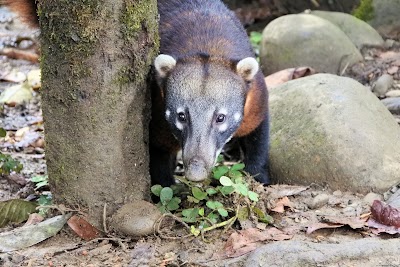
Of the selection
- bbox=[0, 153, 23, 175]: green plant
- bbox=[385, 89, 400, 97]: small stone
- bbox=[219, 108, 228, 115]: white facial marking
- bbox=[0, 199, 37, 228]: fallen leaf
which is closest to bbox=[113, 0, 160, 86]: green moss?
bbox=[219, 108, 228, 115]: white facial marking

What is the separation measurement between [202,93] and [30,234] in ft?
4.94

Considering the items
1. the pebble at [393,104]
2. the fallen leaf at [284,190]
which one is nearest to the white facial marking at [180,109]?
the fallen leaf at [284,190]

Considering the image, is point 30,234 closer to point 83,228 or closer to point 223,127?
point 83,228

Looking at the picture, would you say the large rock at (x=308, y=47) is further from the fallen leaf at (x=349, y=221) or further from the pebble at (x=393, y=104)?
the fallen leaf at (x=349, y=221)

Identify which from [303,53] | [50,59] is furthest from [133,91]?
[303,53]

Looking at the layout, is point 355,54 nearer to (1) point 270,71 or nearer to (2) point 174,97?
(1) point 270,71

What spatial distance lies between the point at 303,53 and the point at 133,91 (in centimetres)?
453

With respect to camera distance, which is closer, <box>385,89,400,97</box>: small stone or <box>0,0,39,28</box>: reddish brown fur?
<box>0,0,39,28</box>: reddish brown fur

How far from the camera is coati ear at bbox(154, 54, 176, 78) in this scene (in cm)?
478

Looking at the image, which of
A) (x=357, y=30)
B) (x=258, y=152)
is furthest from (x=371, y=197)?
(x=357, y=30)

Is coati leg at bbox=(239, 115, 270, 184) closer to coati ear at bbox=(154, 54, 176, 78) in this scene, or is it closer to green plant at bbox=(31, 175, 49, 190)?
coati ear at bbox=(154, 54, 176, 78)

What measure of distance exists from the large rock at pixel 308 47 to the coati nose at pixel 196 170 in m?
4.55

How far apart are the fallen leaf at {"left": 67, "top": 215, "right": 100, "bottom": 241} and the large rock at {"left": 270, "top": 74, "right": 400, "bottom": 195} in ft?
6.06

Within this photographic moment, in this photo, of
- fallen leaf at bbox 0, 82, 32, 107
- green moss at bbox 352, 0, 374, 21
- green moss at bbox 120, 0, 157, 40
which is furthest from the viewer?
green moss at bbox 352, 0, 374, 21
